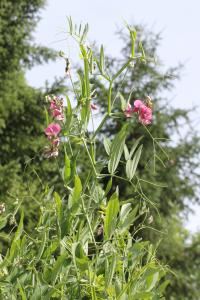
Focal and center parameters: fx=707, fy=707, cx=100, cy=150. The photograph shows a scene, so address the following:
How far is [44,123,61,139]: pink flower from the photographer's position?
2279 millimetres

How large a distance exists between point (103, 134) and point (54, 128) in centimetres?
988

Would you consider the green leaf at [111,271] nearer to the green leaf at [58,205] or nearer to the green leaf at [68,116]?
the green leaf at [58,205]

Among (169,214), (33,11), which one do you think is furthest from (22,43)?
(169,214)

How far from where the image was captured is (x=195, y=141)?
12.7 m

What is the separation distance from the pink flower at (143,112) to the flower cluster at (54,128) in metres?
0.26

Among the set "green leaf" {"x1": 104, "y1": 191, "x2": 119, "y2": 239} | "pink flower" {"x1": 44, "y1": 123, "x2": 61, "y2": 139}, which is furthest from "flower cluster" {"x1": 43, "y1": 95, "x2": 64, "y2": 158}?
"green leaf" {"x1": 104, "y1": 191, "x2": 119, "y2": 239}

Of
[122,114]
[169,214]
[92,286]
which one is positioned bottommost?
[169,214]

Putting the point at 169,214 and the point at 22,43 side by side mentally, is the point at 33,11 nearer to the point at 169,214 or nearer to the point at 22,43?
the point at 22,43

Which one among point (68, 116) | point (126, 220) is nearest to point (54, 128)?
point (68, 116)

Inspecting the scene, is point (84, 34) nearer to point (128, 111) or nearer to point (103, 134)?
point (128, 111)

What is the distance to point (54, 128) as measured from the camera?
2.29 m

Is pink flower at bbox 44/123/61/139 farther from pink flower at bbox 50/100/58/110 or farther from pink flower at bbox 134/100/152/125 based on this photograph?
pink flower at bbox 134/100/152/125

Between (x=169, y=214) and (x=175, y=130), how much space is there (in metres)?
1.53

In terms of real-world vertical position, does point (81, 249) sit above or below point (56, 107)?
below
